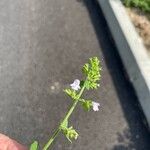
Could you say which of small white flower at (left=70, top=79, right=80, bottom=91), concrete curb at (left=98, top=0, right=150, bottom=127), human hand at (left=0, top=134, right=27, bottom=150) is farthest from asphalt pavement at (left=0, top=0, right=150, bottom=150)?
small white flower at (left=70, top=79, right=80, bottom=91)

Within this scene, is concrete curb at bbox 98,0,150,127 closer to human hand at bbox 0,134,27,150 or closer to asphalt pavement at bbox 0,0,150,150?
asphalt pavement at bbox 0,0,150,150

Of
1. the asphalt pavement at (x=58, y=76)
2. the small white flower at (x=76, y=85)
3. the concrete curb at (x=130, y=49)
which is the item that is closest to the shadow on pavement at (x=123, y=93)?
the asphalt pavement at (x=58, y=76)

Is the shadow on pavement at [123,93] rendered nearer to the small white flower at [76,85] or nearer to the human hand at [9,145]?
the human hand at [9,145]

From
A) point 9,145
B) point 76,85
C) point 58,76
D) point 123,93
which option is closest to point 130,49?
point 123,93

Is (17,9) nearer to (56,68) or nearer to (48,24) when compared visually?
(48,24)

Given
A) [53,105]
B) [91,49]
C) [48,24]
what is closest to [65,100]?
[53,105]

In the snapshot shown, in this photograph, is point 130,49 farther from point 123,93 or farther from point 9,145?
point 9,145
